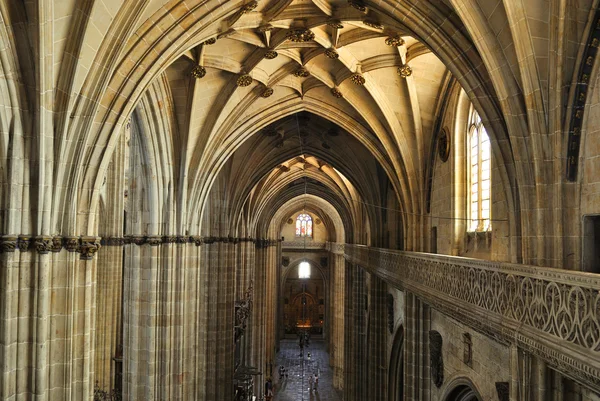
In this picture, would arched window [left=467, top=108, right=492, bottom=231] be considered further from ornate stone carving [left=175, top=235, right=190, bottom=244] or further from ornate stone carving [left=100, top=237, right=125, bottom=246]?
ornate stone carving [left=100, top=237, right=125, bottom=246]

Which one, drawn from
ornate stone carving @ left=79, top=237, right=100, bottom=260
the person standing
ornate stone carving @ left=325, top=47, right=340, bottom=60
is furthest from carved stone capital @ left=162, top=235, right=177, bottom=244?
the person standing

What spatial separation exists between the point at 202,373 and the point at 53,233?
577 inches

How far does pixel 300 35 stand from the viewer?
12.6 m

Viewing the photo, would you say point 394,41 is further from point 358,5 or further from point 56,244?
point 56,244

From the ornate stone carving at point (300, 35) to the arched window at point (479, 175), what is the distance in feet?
13.7

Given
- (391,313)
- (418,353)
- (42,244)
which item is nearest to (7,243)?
(42,244)

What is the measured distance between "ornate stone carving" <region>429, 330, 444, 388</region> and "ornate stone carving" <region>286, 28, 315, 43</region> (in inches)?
317

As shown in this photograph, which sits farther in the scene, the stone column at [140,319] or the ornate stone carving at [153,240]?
the ornate stone carving at [153,240]

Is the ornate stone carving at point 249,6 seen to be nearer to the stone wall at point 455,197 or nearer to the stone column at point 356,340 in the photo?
the stone wall at point 455,197

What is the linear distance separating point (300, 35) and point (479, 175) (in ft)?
16.9

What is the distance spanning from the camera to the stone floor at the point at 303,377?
35062mm

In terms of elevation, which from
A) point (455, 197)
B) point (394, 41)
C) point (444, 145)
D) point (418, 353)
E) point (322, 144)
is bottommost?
point (418, 353)

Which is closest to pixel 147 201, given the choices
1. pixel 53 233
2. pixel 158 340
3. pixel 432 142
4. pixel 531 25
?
pixel 158 340

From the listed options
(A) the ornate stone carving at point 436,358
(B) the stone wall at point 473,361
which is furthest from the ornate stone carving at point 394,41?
(A) the ornate stone carving at point 436,358
